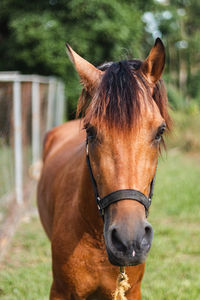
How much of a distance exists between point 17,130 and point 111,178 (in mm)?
4323

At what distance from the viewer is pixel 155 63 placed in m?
1.89

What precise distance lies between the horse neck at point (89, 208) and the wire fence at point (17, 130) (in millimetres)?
3363

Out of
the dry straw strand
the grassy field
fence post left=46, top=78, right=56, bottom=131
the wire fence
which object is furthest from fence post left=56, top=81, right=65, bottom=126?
the dry straw strand

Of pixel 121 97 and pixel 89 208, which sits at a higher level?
pixel 121 97

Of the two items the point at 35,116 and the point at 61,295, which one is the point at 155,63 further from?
the point at 35,116

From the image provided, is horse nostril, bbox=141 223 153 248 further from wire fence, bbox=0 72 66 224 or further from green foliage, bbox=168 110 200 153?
green foliage, bbox=168 110 200 153

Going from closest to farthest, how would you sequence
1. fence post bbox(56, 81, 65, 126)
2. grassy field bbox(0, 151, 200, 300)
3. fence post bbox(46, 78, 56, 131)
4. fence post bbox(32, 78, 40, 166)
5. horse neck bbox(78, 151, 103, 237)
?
horse neck bbox(78, 151, 103, 237)
grassy field bbox(0, 151, 200, 300)
fence post bbox(32, 78, 40, 166)
fence post bbox(46, 78, 56, 131)
fence post bbox(56, 81, 65, 126)

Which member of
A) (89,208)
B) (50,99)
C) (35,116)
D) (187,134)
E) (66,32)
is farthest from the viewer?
(66,32)

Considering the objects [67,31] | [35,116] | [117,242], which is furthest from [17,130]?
[67,31]

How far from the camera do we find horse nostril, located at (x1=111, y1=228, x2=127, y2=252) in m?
1.49

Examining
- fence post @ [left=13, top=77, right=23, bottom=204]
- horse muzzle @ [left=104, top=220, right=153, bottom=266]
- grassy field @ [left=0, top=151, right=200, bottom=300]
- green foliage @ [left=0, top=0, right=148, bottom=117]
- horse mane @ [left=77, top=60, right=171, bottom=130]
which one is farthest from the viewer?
green foliage @ [left=0, top=0, right=148, bottom=117]

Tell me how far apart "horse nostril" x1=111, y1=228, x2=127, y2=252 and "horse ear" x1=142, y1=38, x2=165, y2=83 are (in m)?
0.85

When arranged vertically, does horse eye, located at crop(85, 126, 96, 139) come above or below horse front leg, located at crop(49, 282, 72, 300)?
above

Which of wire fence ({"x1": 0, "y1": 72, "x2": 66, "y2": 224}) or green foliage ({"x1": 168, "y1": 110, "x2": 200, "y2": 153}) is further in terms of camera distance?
green foliage ({"x1": 168, "y1": 110, "x2": 200, "y2": 153})
